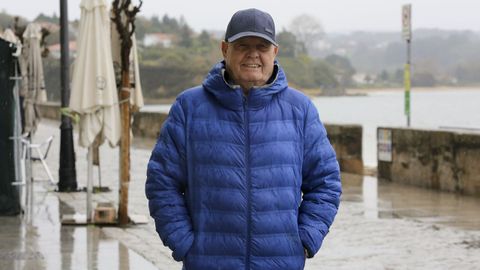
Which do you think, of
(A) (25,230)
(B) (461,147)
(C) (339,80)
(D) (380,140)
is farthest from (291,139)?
(C) (339,80)

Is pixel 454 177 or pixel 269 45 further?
pixel 454 177

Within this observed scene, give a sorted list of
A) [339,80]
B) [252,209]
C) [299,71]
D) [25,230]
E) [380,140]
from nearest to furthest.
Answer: [252,209]
[25,230]
[380,140]
[299,71]
[339,80]

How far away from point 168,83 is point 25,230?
82.4m

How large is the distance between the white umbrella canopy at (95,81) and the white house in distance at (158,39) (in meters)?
90.1

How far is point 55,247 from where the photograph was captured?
10805mm

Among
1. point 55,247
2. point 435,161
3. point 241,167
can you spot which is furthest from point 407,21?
point 241,167

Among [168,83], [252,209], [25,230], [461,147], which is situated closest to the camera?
[252,209]

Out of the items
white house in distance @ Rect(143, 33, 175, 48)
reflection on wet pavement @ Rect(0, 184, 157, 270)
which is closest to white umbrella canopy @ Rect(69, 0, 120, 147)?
reflection on wet pavement @ Rect(0, 184, 157, 270)

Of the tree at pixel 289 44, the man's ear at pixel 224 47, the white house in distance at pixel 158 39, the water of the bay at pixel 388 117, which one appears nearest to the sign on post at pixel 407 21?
the water of the bay at pixel 388 117

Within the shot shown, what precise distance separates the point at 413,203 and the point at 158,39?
9182 cm

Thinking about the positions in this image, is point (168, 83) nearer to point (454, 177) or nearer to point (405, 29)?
point (405, 29)

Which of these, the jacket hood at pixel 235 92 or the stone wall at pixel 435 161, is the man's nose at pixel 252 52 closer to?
the jacket hood at pixel 235 92

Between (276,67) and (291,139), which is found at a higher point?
(276,67)

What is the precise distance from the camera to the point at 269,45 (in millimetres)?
4660
